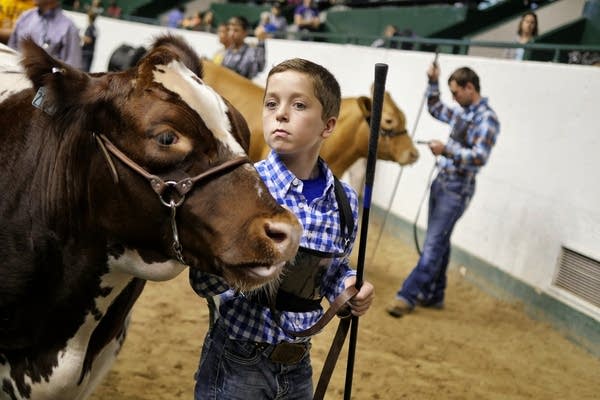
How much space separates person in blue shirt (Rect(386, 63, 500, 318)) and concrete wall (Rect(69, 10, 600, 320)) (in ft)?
2.37

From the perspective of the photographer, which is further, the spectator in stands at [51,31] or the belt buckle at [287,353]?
the spectator in stands at [51,31]

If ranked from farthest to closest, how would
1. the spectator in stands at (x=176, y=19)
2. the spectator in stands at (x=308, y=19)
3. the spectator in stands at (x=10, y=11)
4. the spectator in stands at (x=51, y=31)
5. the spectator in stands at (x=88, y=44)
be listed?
1. the spectator in stands at (x=176, y=19)
2. the spectator in stands at (x=308, y=19)
3. the spectator in stands at (x=88, y=44)
4. the spectator in stands at (x=10, y=11)
5. the spectator in stands at (x=51, y=31)

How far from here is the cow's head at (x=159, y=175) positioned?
5.15 feet

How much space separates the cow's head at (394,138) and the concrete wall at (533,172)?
0.82 metres

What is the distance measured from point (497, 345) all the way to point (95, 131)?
383 cm

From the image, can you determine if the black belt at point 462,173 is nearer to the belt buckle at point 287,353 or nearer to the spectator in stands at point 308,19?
the belt buckle at point 287,353

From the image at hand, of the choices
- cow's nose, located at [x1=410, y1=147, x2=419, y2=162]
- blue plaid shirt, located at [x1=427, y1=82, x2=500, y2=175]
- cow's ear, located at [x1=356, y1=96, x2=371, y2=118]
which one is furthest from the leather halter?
cow's nose, located at [x1=410, y1=147, x2=419, y2=162]

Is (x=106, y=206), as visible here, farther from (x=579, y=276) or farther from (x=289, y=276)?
(x=579, y=276)

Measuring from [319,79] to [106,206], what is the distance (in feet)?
2.27

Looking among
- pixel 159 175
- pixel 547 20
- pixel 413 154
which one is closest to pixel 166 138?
pixel 159 175

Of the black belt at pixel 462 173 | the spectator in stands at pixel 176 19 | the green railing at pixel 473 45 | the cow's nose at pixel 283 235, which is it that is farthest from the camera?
the spectator in stands at pixel 176 19

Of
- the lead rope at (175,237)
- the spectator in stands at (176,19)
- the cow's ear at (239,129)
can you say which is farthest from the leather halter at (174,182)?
the spectator in stands at (176,19)

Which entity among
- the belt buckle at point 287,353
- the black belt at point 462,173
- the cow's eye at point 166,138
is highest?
the cow's eye at point 166,138

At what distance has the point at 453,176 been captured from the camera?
5129 mm
